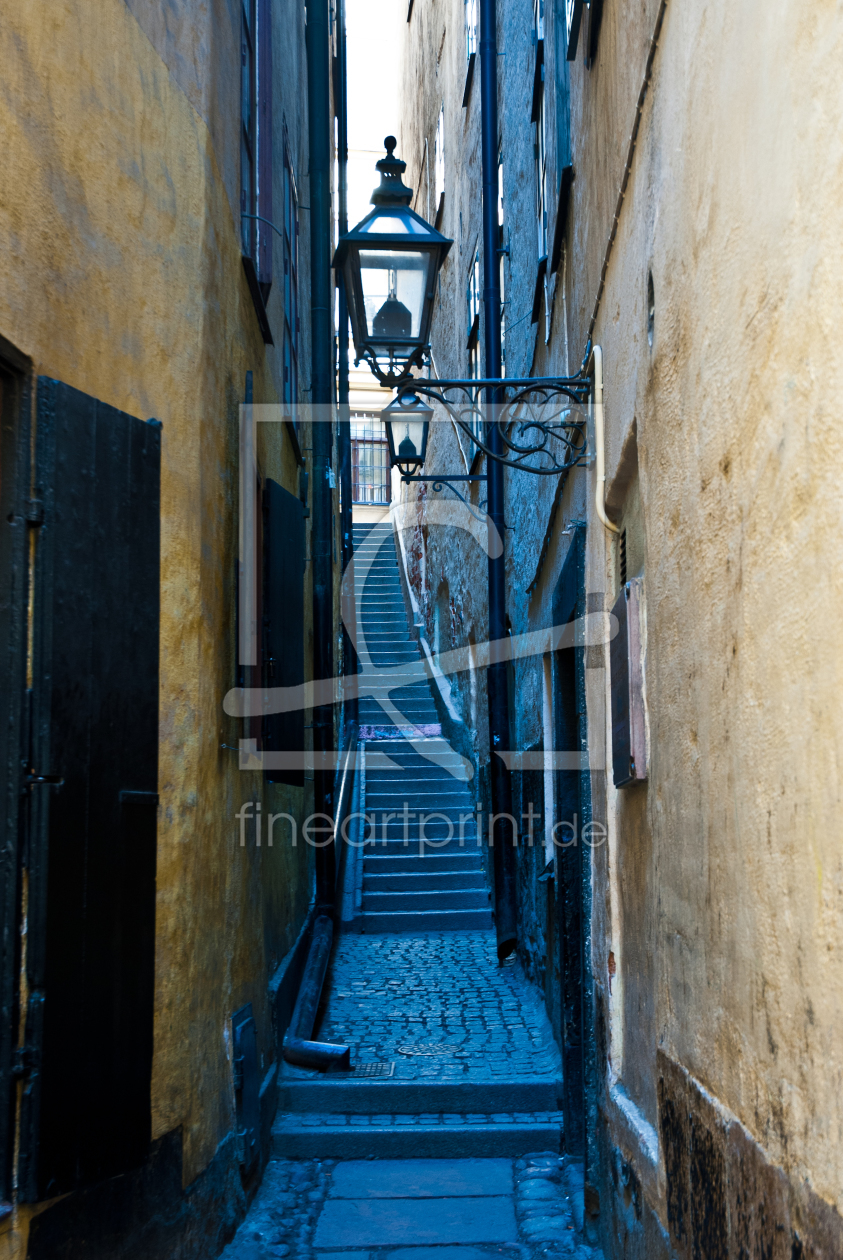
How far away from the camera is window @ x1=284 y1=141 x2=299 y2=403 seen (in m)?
7.11

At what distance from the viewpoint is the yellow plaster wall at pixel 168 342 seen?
2.99m

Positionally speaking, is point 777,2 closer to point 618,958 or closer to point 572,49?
point 618,958

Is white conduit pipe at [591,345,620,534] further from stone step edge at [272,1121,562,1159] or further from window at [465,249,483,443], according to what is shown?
window at [465,249,483,443]

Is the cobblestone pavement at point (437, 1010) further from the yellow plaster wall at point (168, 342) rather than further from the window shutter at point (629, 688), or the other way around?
the window shutter at point (629, 688)

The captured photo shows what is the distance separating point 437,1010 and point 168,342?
4460 millimetres

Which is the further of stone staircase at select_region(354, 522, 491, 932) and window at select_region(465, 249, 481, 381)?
window at select_region(465, 249, 481, 381)

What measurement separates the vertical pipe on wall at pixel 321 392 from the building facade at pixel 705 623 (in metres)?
2.59

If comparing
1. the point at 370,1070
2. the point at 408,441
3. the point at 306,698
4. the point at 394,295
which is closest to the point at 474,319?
the point at 408,441

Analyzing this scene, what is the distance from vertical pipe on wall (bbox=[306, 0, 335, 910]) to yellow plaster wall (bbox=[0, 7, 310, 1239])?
9.57 feet

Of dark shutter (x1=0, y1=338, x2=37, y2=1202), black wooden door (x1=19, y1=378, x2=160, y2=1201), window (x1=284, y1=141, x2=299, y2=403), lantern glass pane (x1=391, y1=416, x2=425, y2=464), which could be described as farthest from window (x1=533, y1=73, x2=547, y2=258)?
dark shutter (x1=0, y1=338, x2=37, y2=1202)

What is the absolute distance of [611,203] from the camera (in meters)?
3.88

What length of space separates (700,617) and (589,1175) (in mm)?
2711

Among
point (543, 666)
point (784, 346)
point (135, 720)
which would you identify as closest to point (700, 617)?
point (784, 346)

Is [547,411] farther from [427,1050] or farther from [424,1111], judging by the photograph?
[424,1111]
